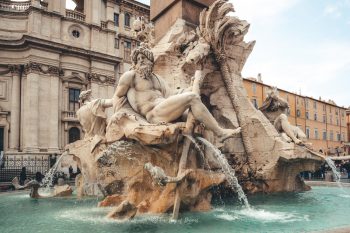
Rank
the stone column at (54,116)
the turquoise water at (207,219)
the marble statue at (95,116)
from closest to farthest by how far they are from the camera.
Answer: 1. the turquoise water at (207,219)
2. the marble statue at (95,116)
3. the stone column at (54,116)

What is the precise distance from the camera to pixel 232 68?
8.55 m

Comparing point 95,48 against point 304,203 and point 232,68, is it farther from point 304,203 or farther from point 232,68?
point 304,203

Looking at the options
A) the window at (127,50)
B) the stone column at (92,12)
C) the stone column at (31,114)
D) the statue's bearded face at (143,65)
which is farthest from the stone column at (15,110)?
the statue's bearded face at (143,65)

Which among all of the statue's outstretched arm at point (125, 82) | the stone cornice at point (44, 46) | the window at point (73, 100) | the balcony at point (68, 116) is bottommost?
the statue's outstretched arm at point (125, 82)

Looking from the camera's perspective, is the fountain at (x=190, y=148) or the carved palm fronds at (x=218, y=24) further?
the carved palm fronds at (x=218, y=24)

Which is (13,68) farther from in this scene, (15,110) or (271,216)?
(271,216)

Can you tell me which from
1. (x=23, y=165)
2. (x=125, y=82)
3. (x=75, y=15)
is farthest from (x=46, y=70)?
(x=125, y=82)

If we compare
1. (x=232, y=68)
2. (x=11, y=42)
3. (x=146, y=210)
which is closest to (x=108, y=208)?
(x=146, y=210)

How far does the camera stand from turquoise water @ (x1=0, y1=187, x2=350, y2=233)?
4688 millimetres

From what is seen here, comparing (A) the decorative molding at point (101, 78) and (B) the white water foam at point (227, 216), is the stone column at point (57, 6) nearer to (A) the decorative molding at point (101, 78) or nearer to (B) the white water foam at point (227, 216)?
(A) the decorative molding at point (101, 78)

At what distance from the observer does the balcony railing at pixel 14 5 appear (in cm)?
2878

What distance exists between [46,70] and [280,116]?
934 inches

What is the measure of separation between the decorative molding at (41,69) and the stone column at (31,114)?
1.31 feet

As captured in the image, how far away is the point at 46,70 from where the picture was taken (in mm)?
28016
